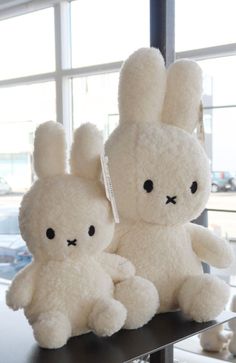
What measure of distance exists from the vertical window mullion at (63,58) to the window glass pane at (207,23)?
Result: 3.13 feet

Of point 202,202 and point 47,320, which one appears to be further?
point 202,202

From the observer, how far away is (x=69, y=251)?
25.7 inches

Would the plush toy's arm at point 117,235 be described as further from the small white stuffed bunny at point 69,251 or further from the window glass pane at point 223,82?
the window glass pane at point 223,82

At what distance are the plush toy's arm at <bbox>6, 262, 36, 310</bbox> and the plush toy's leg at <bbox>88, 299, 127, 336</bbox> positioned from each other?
97 mm

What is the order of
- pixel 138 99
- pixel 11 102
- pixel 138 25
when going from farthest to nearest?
pixel 11 102
pixel 138 25
pixel 138 99

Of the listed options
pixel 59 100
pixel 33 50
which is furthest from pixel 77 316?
pixel 33 50

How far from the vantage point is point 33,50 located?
3238 mm

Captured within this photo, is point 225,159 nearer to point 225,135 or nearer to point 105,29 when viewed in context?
point 225,135

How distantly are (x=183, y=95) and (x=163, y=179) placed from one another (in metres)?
0.15

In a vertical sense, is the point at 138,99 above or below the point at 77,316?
above

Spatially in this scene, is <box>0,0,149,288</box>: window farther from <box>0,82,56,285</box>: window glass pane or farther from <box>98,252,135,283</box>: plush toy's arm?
<box>98,252,135,283</box>: plush toy's arm

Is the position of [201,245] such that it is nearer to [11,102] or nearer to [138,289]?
[138,289]

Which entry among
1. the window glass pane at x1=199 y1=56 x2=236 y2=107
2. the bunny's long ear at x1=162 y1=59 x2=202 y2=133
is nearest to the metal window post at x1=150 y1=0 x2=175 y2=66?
the bunny's long ear at x1=162 y1=59 x2=202 y2=133

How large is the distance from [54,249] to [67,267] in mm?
37
